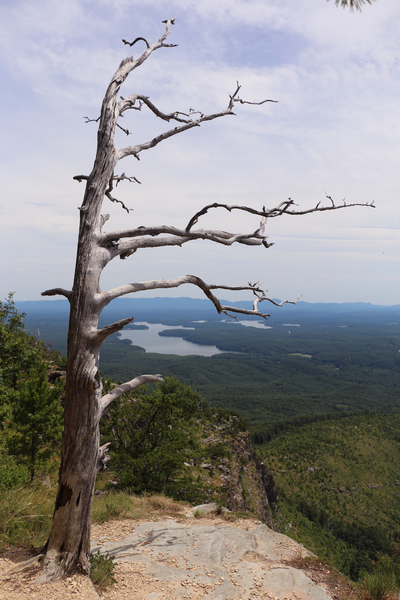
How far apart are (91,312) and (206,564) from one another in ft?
18.2

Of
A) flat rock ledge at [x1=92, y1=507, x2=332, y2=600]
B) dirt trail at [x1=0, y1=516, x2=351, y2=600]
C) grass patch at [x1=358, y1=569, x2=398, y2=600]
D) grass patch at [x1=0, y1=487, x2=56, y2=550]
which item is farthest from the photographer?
grass patch at [x1=0, y1=487, x2=56, y2=550]

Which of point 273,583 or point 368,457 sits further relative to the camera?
point 368,457

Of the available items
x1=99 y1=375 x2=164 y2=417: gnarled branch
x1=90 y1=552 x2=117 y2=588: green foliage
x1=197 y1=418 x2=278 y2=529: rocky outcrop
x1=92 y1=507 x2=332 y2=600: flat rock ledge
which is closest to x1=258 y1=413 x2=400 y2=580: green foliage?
x1=197 y1=418 x2=278 y2=529: rocky outcrop

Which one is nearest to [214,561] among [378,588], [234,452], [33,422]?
[378,588]

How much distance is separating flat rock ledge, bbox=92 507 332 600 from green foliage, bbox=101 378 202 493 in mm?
4976

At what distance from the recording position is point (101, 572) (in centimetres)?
519

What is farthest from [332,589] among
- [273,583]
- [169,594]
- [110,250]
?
[110,250]

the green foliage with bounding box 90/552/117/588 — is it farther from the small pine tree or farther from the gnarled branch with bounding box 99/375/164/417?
the small pine tree

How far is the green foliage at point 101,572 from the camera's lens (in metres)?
5.11

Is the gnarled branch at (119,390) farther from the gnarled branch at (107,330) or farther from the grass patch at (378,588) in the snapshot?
the grass patch at (378,588)

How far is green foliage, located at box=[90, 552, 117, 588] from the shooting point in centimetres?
511

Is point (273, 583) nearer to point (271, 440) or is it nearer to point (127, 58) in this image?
point (127, 58)

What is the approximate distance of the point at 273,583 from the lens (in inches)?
234

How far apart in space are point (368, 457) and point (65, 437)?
7978 centimetres
